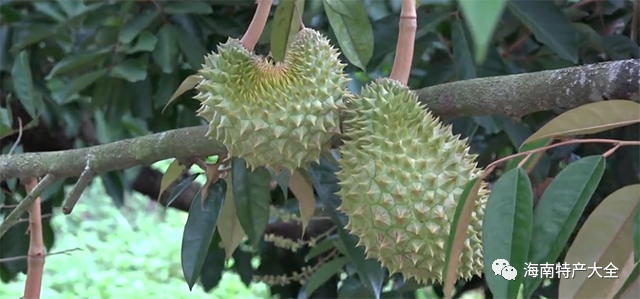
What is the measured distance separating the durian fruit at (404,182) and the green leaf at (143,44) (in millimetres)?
479

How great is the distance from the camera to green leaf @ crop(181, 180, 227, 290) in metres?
0.82

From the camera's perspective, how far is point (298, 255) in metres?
1.31

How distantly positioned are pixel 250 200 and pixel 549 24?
46 cm

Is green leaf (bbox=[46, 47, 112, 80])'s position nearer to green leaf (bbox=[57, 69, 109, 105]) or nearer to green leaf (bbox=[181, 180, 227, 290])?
green leaf (bbox=[57, 69, 109, 105])

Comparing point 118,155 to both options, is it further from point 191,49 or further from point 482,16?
point 482,16

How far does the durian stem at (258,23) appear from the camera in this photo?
2.06 ft

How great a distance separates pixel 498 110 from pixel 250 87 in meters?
0.23

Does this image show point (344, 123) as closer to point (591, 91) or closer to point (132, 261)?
point (591, 91)

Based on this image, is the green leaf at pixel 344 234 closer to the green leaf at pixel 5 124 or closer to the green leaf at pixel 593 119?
the green leaf at pixel 593 119

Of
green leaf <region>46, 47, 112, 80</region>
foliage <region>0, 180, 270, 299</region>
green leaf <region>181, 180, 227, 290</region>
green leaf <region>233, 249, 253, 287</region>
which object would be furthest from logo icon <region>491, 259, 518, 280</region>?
foliage <region>0, 180, 270, 299</region>

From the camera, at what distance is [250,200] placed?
83cm

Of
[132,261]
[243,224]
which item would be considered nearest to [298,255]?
[243,224]

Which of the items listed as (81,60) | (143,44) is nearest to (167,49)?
(143,44)

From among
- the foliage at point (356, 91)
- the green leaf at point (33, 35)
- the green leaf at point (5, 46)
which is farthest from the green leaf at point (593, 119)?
the green leaf at point (5, 46)
